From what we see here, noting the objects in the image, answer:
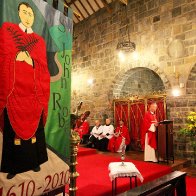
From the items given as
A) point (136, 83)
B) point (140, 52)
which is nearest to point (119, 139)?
point (136, 83)

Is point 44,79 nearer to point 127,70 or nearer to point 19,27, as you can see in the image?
point 19,27

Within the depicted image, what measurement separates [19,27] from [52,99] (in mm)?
629

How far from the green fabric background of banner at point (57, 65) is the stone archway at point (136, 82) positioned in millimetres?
6005

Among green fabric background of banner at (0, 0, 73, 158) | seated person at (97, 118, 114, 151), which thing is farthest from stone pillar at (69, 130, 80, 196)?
seated person at (97, 118, 114, 151)

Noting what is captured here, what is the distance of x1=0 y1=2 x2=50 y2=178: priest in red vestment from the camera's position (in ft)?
5.39

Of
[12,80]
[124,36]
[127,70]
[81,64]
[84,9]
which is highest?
[84,9]

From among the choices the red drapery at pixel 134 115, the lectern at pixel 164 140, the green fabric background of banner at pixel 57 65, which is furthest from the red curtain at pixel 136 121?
the green fabric background of banner at pixel 57 65

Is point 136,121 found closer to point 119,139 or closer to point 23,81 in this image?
point 119,139

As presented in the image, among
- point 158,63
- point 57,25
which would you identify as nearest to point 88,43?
point 158,63

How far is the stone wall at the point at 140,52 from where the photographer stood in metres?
7.11

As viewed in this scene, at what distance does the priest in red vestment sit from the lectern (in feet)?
15.9

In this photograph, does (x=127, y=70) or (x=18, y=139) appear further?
(x=127, y=70)

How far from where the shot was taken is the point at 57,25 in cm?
210

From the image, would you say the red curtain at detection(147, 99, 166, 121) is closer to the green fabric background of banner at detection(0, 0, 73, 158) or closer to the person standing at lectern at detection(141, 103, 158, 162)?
the person standing at lectern at detection(141, 103, 158, 162)
